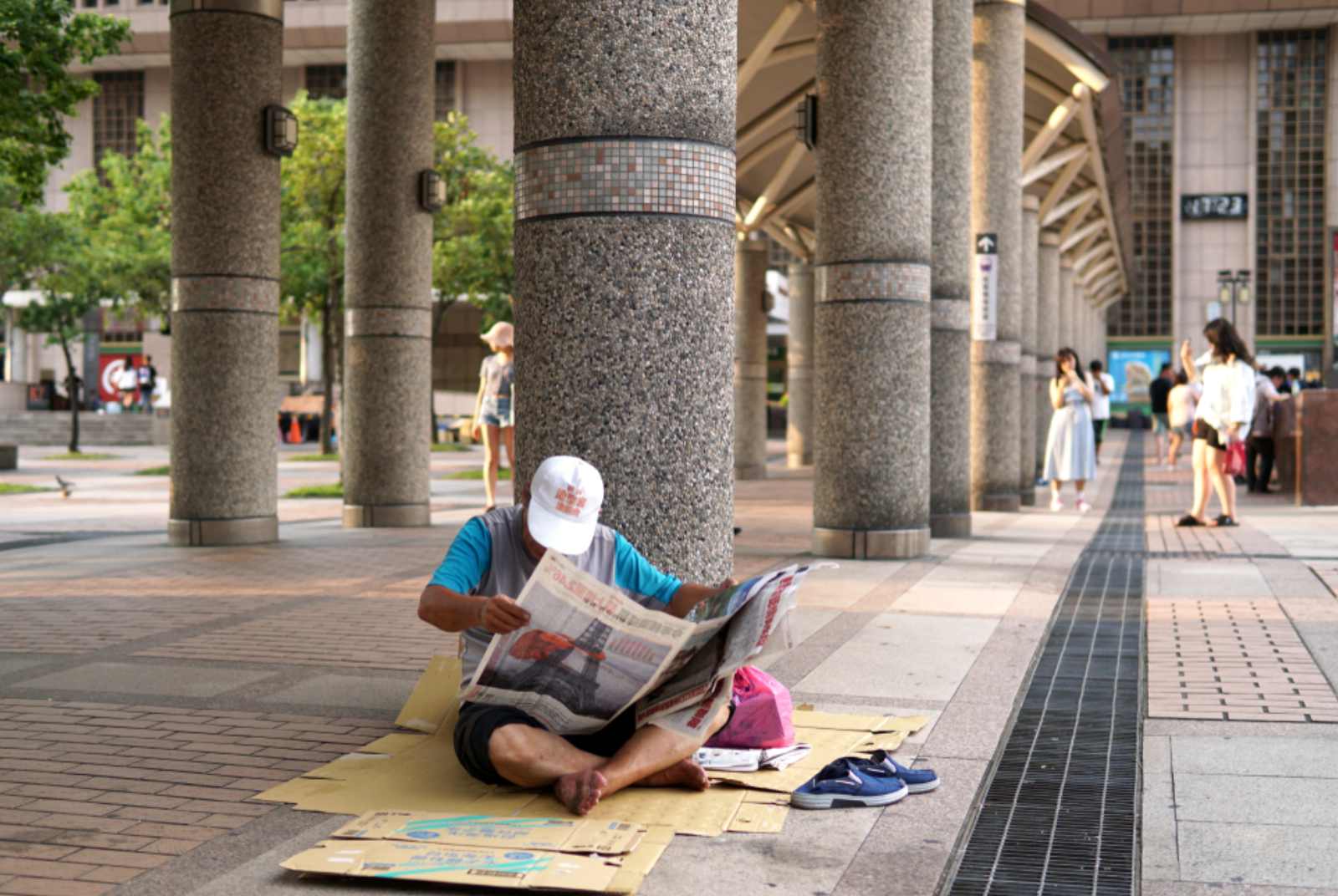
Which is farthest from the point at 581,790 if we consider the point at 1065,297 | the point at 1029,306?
the point at 1065,297

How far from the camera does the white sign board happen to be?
16.6 m

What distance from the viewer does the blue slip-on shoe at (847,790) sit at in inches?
187

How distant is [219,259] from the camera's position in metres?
12.8

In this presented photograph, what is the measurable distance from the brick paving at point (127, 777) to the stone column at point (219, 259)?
6.71 m

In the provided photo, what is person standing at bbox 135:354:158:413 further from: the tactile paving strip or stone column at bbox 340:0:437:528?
the tactile paving strip

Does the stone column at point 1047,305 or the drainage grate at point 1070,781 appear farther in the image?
the stone column at point 1047,305

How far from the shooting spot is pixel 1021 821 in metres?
4.68

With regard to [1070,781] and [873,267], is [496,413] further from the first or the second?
[1070,781]

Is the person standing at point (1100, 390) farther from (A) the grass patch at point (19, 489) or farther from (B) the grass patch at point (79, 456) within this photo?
(B) the grass patch at point (79, 456)

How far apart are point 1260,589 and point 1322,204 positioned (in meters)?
63.5

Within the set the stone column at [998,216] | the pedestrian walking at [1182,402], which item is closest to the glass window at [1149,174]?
the pedestrian walking at [1182,402]

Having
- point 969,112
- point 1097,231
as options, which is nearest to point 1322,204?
point 1097,231

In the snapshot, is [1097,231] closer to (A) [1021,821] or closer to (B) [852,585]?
(B) [852,585]

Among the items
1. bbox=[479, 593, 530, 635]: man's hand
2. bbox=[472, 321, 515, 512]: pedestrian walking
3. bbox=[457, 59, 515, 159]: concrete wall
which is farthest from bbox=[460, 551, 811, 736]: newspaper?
bbox=[457, 59, 515, 159]: concrete wall
